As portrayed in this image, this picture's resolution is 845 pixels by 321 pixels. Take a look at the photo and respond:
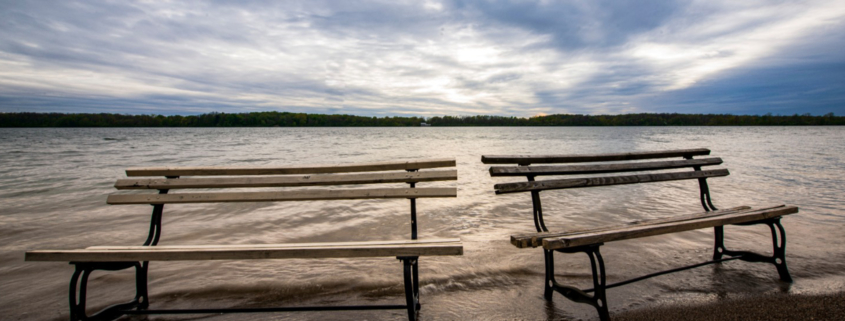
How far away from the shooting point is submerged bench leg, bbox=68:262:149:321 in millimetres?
2488

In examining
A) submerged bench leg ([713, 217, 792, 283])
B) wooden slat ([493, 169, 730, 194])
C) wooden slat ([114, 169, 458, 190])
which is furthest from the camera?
submerged bench leg ([713, 217, 792, 283])

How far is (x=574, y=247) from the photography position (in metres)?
2.62

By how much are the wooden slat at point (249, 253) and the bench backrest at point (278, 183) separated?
0.67 metres

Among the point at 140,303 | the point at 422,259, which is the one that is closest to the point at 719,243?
the point at 422,259

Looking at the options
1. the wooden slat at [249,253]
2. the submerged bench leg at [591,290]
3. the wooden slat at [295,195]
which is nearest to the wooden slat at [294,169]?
the wooden slat at [295,195]

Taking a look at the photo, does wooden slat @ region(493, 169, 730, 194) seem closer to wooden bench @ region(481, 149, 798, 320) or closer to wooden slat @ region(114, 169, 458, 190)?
wooden bench @ region(481, 149, 798, 320)

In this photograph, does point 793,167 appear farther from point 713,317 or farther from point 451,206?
point 713,317

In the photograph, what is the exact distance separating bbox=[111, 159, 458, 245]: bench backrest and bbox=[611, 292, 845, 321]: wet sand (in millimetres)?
1838

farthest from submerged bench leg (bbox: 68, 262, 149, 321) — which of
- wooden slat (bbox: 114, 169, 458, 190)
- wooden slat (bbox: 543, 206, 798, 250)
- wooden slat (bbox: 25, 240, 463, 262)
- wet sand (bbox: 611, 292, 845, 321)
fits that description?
wet sand (bbox: 611, 292, 845, 321)

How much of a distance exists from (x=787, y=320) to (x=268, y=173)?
4.26 meters

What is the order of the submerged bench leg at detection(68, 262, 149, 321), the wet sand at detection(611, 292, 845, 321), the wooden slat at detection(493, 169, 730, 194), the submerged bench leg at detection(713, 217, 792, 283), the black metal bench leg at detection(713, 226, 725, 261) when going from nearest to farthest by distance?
1. the submerged bench leg at detection(68, 262, 149, 321)
2. the wet sand at detection(611, 292, 845, 321)
3. the wooden slat at detection(493, 169, 730, 194)
4. the submerged bench leg at detection(713, 217, 792, 283)
5. the black metal bench leg at detection(713, 226, 725, 261)

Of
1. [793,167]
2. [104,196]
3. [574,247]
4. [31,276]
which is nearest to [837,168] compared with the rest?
[793,167]

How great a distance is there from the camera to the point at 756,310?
2846 millimetres

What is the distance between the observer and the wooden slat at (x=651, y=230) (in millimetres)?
2447
